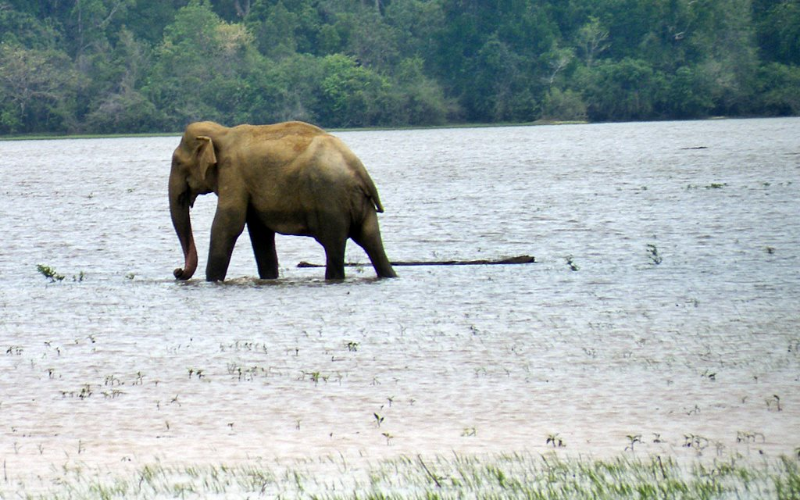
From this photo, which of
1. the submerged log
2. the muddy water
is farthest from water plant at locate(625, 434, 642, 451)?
the submerged log

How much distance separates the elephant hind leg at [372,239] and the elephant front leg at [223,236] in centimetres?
120

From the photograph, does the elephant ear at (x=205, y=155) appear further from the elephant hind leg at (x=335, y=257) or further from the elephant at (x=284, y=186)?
the elephant hind leg at (x=335, y=257)

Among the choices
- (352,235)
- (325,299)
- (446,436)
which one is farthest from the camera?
(352,235)

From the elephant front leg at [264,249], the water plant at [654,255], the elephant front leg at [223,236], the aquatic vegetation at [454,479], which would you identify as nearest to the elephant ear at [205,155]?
the elephant front leg at [223,236]

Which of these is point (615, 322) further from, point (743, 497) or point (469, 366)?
point (743, 497)

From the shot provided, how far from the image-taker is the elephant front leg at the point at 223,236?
53.7ft

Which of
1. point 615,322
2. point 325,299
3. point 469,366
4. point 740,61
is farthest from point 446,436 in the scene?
point 740,61

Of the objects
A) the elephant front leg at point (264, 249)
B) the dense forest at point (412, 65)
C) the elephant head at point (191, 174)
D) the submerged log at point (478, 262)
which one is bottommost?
the dense forest at point (412, 65)

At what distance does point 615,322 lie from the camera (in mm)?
13578

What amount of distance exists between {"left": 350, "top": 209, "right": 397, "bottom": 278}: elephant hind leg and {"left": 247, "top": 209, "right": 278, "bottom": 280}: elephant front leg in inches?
40.7

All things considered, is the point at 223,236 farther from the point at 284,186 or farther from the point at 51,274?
the point at 51,274

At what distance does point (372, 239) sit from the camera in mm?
16516

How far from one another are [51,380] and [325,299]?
451cm

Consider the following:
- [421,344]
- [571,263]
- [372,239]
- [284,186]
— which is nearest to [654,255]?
[571,263]
